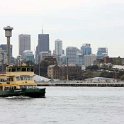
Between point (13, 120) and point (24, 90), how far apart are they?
44538 millimetres

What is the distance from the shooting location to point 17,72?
130625mm

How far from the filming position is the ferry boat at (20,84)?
127000 millimetres

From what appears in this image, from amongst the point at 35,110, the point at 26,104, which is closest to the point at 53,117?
the point at 35,110

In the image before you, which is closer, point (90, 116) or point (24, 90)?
point (90, 116)

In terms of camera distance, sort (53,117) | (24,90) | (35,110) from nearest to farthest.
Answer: (53,117)
(35,110)
(24,90)

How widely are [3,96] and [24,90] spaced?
4740 millimetres

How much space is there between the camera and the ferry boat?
127 meters

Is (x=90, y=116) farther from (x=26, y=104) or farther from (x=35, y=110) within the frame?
(x=26, y=104)

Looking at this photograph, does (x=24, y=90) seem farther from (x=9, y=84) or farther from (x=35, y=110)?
(x=35, y=110)

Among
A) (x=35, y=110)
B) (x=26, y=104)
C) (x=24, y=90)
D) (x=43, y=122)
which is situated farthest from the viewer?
(x=24, y=90)

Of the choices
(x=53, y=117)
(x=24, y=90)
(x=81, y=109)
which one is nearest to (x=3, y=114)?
(x=53, y=117)

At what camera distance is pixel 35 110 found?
9894 cm

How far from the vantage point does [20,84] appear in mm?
128750

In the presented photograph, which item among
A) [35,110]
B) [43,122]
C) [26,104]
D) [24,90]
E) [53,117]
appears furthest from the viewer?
[24,90]
